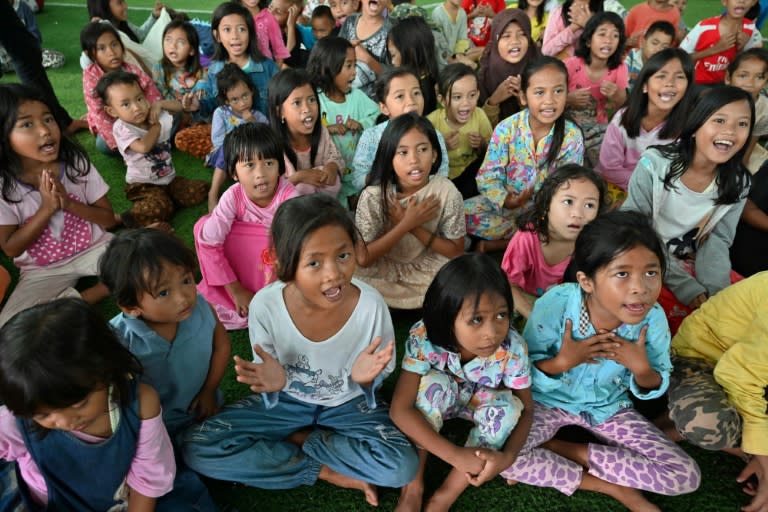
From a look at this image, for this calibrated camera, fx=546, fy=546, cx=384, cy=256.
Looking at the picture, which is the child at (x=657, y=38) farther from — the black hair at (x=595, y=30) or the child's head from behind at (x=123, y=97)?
the child's head from behind at (x=123, y=97)

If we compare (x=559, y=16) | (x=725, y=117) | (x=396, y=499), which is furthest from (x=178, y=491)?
(x=559, y=16)

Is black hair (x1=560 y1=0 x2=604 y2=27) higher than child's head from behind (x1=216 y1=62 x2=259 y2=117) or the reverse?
higher

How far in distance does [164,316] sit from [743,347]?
1.46 metres

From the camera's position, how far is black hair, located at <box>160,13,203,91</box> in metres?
3.26

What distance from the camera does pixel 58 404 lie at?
3.35 ft

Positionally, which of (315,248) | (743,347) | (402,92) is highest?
(402,92)

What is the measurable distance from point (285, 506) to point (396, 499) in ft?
0.99

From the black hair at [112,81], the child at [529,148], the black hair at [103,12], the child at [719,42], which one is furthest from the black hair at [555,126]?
the black hair at [103,12]

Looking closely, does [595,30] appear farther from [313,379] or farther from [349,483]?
[349,483]

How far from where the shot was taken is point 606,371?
1498mm

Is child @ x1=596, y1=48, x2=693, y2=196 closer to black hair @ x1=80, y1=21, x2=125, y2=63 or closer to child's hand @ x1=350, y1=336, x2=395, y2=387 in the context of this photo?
child's hand @ x1=350, y1=336, x2=395, y2=387

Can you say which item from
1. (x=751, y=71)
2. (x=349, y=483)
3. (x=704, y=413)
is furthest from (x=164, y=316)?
(x=751, y=71)

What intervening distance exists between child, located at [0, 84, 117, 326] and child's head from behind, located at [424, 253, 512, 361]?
1.33 meters

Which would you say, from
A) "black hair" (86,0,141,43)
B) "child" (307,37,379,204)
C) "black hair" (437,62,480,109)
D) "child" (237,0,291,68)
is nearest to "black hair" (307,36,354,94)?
"child" (307,37,379,204)
